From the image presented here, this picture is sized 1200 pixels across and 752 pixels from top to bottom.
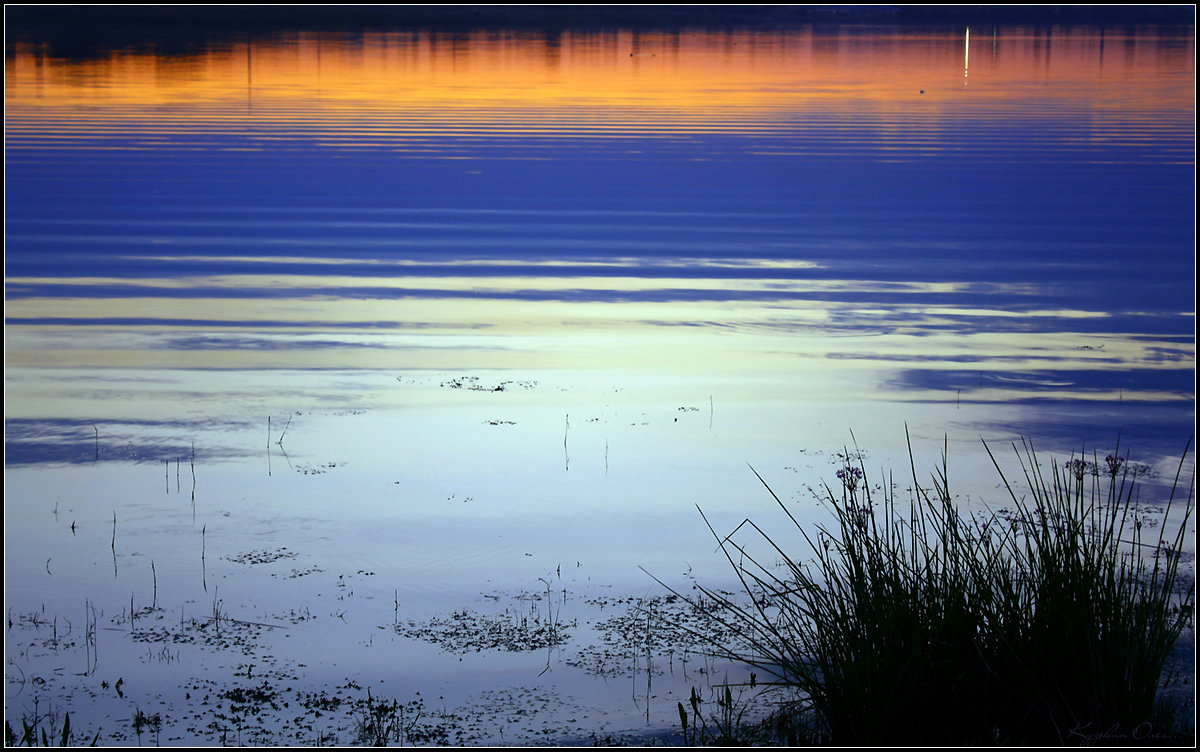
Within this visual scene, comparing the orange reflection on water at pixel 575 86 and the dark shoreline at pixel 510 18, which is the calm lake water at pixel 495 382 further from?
the dark shoreline at pixel 510 18

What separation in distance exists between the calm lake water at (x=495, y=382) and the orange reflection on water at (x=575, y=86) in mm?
3420

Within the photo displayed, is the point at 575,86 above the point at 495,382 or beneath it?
above

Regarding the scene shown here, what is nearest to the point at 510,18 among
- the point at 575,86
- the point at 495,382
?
the point at 575,86

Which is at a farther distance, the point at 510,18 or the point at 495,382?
the point at 510,18

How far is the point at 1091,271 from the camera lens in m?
10.3

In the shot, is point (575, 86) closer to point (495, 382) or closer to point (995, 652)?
point (495, 382)

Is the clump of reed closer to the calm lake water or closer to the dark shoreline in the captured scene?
the calm lake water

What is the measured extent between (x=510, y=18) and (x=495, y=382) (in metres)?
54.4

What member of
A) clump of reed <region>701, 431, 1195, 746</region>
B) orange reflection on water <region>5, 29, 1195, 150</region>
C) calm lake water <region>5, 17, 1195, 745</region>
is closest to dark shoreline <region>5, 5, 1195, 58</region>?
orange reflection on water <region>5, 29, 1195, 150</region>

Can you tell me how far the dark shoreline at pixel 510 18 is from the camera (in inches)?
1999

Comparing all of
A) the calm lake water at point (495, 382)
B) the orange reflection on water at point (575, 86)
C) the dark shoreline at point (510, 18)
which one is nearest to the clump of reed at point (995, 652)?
the calm lake water at point (495, 382)

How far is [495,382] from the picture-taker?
23.9 ft

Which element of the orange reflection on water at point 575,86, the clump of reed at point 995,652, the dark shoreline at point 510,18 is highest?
the dark shoreline at point 510,18

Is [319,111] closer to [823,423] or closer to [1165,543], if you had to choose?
[823,423]
